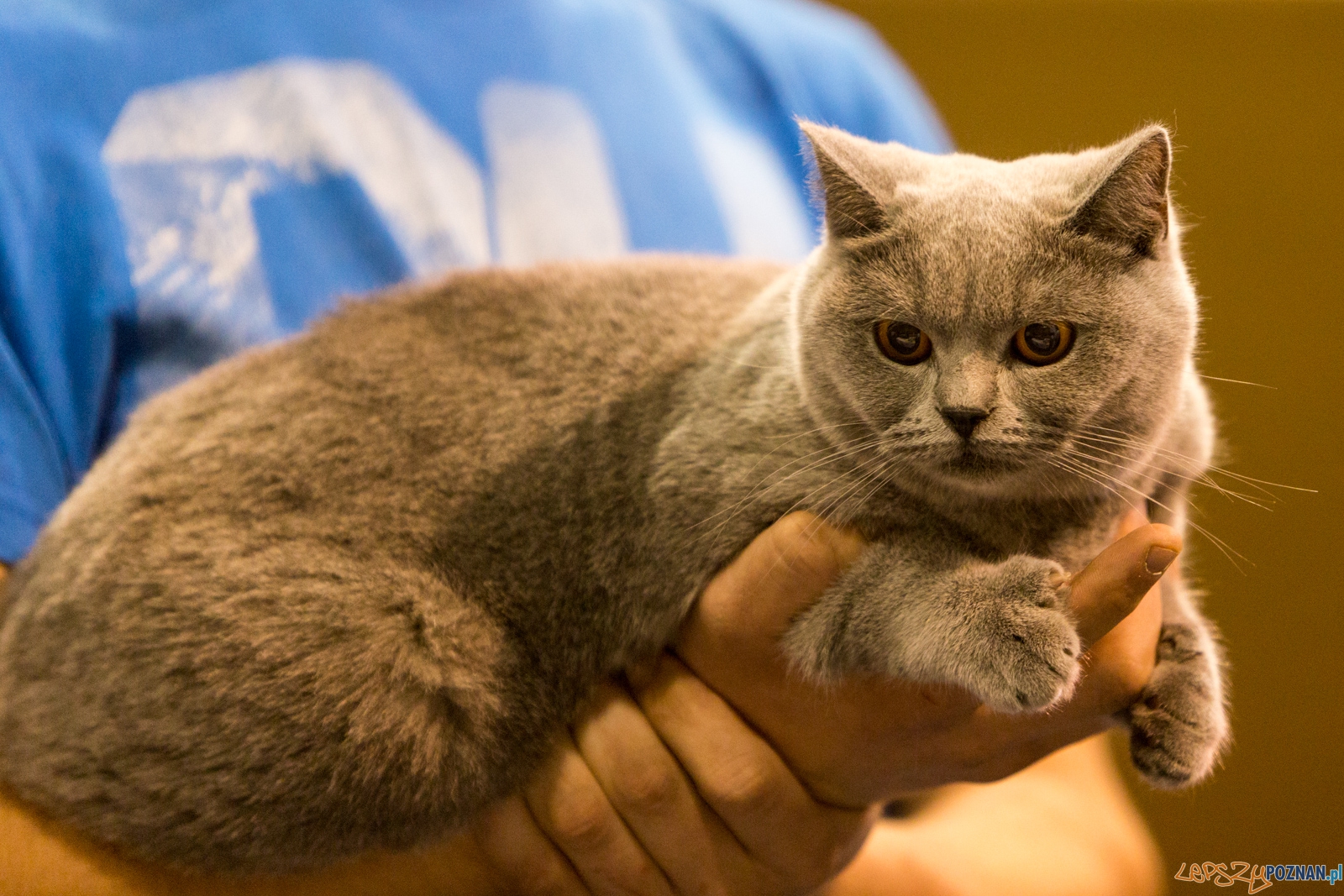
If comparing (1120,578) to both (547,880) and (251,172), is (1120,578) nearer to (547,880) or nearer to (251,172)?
(547,880)

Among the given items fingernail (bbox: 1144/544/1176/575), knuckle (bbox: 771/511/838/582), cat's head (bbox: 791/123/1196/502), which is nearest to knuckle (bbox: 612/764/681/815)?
knuckle (bbox: 771/511/838/582)

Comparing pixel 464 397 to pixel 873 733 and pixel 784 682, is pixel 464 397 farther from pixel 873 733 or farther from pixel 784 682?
pixel 873 733

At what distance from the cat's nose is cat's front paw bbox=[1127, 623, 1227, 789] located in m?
0.39

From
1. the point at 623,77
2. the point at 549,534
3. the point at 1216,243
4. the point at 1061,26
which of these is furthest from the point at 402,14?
the point at 1216,243

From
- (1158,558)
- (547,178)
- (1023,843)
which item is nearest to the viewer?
(1158,558)

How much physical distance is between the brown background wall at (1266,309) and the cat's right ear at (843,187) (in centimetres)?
91

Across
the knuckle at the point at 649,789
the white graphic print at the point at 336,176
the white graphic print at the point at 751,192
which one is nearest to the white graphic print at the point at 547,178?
the white graphic print at the point at 336,176

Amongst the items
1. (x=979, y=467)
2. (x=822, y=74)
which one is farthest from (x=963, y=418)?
(x=822, y=74)

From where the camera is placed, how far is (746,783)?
3.30ft

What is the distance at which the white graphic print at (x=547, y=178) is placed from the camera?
4.91 feet

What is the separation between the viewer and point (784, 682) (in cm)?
100

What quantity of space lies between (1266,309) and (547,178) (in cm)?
141

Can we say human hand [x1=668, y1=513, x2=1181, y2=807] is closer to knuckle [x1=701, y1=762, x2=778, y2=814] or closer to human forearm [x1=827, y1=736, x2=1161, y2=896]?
knuckle [x1=701, y1=762, x2=778, y2=814]

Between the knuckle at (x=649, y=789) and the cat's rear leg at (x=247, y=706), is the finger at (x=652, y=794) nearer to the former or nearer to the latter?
the knuckle at (x=649, y=789)
